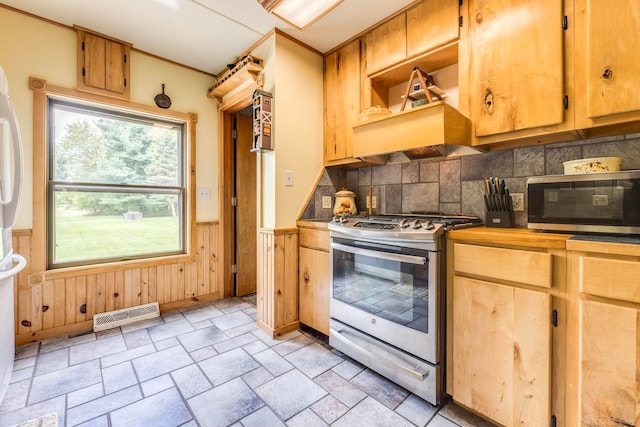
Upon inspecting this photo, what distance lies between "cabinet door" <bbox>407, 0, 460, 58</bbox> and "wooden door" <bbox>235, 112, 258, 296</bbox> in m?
2.09

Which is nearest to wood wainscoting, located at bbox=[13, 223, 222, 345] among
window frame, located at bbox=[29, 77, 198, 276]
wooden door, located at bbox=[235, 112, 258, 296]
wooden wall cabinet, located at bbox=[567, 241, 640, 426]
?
window frame, located at bbox=[29, 77, 198, 276]

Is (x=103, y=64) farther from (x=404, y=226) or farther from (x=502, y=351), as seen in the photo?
(x=502, y=351)

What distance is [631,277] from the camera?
98 centimetres

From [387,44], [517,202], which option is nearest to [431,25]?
[387,44]

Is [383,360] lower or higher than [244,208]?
lower

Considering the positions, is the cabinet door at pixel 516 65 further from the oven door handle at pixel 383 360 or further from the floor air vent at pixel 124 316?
the floor air vent at pixel 124 316

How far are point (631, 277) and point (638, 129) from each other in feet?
2.85

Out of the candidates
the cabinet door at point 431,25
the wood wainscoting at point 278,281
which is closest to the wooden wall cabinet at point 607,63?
the cabinet door at point 431,25

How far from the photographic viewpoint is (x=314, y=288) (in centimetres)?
230

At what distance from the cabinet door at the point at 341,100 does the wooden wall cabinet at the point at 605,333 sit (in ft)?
5.48

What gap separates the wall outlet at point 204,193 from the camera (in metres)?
3.06

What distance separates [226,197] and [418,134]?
2.27 m

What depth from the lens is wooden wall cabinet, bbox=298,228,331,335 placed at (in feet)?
7.22

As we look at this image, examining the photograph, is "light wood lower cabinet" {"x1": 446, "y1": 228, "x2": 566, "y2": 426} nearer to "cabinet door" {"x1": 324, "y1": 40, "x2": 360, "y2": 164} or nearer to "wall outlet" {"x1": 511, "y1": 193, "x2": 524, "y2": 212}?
"wall outlet" {"x1": 511, "y1": 193, "x2": 524, "y2": 212}
